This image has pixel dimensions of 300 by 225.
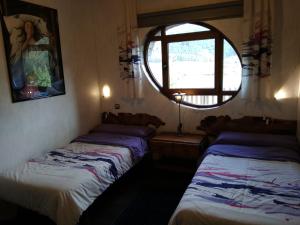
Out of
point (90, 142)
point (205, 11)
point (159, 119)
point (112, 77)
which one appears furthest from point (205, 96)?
point (90, 142)

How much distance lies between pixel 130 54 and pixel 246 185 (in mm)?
2294

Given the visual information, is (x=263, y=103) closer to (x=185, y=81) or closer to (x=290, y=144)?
(x=290, y=144)

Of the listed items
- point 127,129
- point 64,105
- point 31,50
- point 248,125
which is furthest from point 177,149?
point 31,50

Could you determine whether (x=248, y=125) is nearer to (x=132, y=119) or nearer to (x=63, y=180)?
(x=132, y=119)

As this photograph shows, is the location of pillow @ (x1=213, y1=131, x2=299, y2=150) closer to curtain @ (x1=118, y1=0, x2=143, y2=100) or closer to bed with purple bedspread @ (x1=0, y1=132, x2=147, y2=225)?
bed with purple bedspread @ (x1=0, y1=132, x2=147, y2=225)

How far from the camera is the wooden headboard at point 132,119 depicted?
141 inches

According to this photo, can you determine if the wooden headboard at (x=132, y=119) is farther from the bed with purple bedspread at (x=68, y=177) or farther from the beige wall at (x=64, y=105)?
the bed with purple bedspread at (x=68, y=177)

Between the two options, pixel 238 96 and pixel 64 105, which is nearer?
pixel 238 96

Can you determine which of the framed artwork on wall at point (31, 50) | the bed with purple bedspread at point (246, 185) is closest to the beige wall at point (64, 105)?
the framed artwork on wall at point (31, 50)

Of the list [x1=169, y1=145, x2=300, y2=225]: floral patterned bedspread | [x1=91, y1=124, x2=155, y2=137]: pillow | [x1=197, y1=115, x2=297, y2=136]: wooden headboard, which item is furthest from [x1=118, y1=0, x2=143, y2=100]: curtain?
[x1=169, y1=145, x2=300, y2=225]: floral patterned bedspread

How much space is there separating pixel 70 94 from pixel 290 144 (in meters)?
2.70

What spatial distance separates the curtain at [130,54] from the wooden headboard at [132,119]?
0.29m

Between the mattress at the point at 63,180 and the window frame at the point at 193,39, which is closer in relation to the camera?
the mattress at the point at 63,180

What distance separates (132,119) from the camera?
3.68 m
